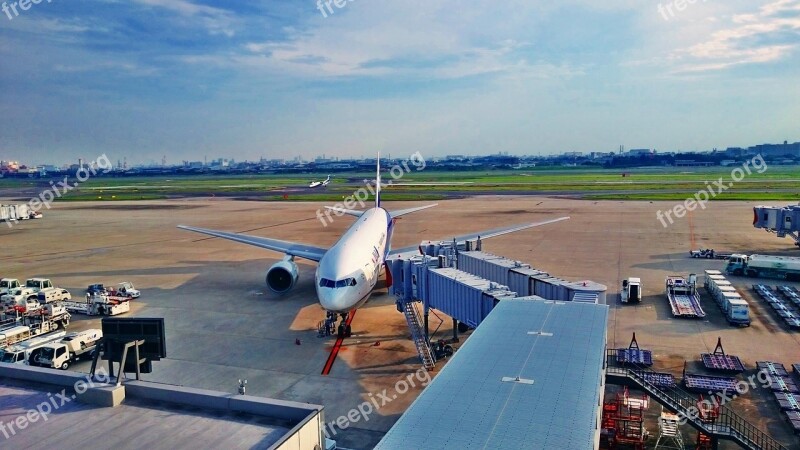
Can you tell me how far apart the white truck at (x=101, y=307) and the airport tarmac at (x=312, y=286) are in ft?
2.32

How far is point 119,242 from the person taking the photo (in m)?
70.8

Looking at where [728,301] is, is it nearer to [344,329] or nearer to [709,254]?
[709,254]

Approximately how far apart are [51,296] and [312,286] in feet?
59.8

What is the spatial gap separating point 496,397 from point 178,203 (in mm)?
130934

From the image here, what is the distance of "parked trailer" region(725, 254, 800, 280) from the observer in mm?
43719

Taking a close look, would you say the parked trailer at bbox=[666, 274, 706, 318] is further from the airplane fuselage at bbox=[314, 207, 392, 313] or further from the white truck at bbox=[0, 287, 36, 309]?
the white truck at bbox=[0, 287, 36, 309]

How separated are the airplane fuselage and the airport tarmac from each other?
8.74 ft

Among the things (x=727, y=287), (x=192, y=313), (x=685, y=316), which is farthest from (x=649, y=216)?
(x=192, y=313)

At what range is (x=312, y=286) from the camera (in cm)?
4372

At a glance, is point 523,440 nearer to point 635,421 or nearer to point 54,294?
point 635,421

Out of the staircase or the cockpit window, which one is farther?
the cockpit window

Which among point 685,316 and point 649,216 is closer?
point 685,316

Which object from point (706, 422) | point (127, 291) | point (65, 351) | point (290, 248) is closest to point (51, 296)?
point (127, 291)

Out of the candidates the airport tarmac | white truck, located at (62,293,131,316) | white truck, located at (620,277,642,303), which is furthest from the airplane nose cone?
white truck, located at (620,277,642,303)
